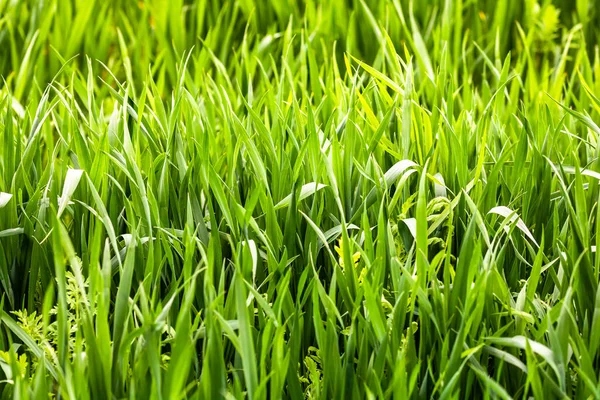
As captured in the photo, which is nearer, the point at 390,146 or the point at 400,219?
the point at 400,219

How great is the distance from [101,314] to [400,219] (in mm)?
535

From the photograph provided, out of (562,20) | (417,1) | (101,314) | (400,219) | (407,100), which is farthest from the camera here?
(562,20)

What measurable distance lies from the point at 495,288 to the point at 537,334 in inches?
4.5

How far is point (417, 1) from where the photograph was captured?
8.30 ft

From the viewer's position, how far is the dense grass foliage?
1.08 metres

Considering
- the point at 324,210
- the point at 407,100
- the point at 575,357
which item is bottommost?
the point at 575,357

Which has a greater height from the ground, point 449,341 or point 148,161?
point 148,161

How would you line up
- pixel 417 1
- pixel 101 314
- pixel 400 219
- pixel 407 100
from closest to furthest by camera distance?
1. pixel 101 314
2. pixel 400 219
3. pixel 407 100
4. pixel 417 1

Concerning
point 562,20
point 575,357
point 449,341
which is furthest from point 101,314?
point 562,20

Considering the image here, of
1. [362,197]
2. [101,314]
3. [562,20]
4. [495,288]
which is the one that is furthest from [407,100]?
[562,20]

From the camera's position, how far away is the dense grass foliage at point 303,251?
1.08 metres

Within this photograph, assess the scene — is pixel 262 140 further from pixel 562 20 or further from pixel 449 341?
pixel 562 20

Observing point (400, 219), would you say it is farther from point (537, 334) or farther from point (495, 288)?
point (537, 334)

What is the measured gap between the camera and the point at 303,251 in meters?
1.38
